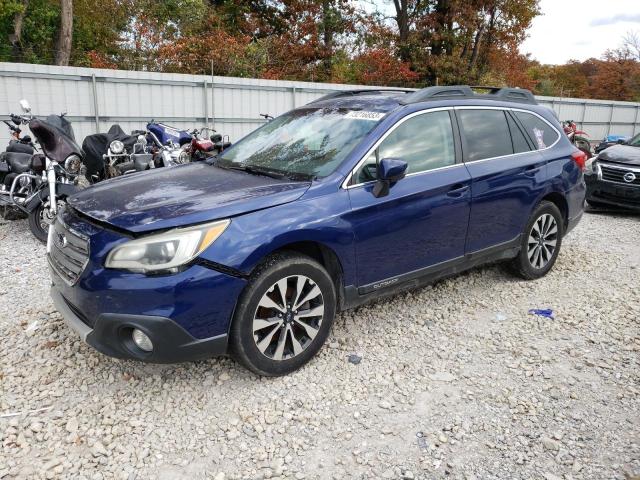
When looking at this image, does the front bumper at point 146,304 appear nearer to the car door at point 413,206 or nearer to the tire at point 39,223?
the car door at point 413,206

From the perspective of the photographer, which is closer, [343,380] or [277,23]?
[343,380]

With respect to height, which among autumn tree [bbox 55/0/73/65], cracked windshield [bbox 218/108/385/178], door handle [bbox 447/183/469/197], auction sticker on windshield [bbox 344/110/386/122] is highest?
autumn tree [bbox 55/0/73/65]

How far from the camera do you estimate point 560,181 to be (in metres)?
4.89

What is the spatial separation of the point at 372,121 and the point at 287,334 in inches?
63.6

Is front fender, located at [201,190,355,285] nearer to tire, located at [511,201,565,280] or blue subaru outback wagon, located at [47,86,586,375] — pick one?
blue subaru outback wagon, located at [47,86,586,375]

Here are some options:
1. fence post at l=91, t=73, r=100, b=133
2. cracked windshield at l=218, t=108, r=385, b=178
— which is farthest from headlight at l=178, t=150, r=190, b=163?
→ cracked windshield at l=218, t=108, r=385, b=178

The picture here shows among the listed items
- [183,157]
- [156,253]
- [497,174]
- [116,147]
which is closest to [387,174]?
[497,174]

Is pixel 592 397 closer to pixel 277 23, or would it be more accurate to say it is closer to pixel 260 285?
pixel 260 285

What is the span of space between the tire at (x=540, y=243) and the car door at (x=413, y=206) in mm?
983

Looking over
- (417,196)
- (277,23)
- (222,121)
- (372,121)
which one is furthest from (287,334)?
(277,23)

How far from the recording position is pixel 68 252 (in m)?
3.04

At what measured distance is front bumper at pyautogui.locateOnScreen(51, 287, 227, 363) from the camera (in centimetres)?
270

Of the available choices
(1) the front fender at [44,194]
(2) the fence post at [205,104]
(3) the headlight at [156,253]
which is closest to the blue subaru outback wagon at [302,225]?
(3) the headlight at [156,253]

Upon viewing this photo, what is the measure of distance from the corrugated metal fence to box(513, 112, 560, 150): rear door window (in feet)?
24.9
